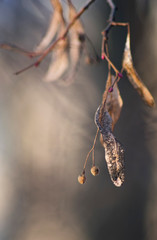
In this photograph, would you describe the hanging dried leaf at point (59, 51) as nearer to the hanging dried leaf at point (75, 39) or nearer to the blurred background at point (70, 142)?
the hanging dried leaf at point (75, 39)

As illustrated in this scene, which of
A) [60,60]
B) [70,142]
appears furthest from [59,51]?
[70,142]

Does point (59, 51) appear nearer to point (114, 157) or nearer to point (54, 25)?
point (54, 25)

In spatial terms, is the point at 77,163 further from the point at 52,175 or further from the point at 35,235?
the point at 35,235

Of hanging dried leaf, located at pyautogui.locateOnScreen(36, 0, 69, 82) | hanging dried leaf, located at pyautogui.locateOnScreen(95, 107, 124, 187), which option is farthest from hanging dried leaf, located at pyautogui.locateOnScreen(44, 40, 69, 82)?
hanging dried leaf, located at pyautogui.locateOnScreen(95, 107, 124, 187)

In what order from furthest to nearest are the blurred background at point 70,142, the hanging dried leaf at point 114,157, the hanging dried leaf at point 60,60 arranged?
the blurred background at point 70,142, the hanging dried leaf at point 60,60, the hanging dried leaf at point 114,157

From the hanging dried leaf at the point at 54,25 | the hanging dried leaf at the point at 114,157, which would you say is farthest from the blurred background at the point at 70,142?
the hanging dried leaf at the point at 114,157

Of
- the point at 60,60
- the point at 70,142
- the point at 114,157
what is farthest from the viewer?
the point at 70,142

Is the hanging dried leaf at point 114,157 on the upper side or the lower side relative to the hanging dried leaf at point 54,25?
lower

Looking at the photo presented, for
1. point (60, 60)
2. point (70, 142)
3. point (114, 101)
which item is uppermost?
point (60, 60)

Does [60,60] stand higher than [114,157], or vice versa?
[60,60]

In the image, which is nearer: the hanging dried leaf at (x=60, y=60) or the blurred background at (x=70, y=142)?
the hanging dried leaf at (x=60, y=60)
